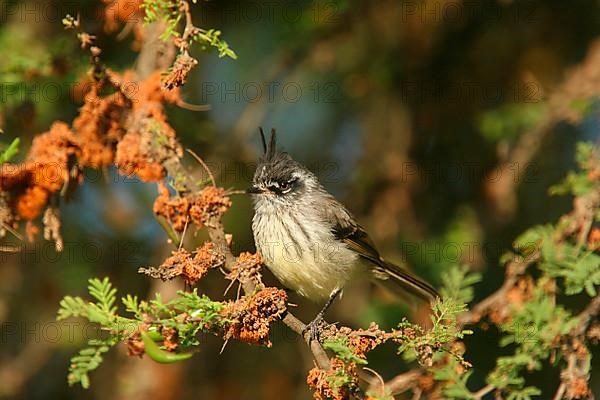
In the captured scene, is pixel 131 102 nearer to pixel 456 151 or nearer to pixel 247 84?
pixel 247 84

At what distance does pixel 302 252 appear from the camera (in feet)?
15.7

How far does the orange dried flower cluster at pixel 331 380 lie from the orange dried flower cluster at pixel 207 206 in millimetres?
979

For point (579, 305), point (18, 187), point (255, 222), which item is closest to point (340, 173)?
point (255, 222)

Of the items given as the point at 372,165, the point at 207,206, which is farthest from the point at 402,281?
the point at 207,206

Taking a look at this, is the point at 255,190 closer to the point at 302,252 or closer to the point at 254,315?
the point at 302,252

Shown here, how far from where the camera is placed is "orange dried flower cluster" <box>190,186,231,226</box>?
3654 mm

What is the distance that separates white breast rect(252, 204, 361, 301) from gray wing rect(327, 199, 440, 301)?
0.08m

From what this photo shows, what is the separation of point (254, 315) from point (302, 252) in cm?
159

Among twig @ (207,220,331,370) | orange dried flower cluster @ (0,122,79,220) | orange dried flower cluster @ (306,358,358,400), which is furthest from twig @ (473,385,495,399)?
orange dried flower cluster @ (0,122,79,220)

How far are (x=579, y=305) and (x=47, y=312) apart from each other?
4.25 m

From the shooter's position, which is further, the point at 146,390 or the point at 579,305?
the point at 579,305

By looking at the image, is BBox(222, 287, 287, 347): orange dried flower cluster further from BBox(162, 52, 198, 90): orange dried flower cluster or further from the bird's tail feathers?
the bird's tail feathers

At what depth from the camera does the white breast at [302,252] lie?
4733 mm

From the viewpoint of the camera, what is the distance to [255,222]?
16.3 ft
